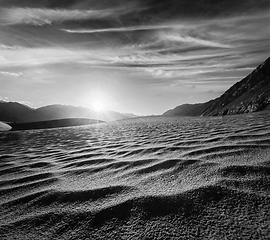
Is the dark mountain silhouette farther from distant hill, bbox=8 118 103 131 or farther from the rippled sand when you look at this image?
the rippled sand

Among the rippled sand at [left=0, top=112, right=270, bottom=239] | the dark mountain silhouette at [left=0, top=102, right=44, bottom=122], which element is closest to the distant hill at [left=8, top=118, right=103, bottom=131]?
the rippled sand at [left=0, top=112, right=270, bottom=239]

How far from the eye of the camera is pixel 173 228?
1.02 meters

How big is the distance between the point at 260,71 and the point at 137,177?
86.2 meters

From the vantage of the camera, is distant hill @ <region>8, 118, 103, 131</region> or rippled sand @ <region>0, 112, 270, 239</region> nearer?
rippled sand @ <region>0, 112, 270, 239</region>

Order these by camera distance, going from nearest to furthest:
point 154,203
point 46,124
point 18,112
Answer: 1. point 154,203
2. point 46,124
3. point 18,112

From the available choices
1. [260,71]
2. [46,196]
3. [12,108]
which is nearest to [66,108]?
[12,108]

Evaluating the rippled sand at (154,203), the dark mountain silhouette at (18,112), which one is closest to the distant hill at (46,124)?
the rippled sand at (154,203)

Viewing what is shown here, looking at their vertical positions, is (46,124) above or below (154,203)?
above

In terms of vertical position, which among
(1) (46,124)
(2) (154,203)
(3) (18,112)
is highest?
(3) (18,112)

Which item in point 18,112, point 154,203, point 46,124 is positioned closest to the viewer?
point 154,203

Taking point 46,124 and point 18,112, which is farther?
point 18,112

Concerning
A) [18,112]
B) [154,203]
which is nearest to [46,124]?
[154,203]

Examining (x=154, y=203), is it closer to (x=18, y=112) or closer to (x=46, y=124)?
(x=46, y=124)

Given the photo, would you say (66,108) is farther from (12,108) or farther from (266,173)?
(266,173)
